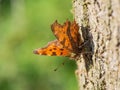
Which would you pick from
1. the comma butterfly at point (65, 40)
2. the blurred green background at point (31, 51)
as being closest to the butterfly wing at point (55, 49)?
the comma butterfly at point (65, 40)

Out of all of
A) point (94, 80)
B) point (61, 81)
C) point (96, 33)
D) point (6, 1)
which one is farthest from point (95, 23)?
point (6, 1)

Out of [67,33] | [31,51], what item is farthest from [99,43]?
[31,51]

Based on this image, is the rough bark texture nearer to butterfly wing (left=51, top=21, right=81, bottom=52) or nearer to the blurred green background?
butterfly wing (left=51, top=21, right=81, bottom=52)

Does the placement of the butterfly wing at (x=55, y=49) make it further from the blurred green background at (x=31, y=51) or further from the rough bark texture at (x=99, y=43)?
the blurred green background at (x=31, y=51)

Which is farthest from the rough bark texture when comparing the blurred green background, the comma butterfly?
the blurred green background

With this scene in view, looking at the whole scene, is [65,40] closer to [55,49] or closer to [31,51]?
[55,49]

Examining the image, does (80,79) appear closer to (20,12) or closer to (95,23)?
(95,23)
